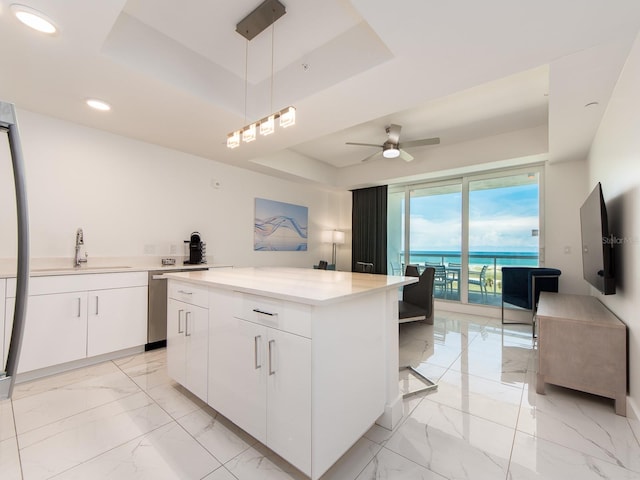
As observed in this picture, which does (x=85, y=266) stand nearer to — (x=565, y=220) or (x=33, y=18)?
(x=33, y=18)

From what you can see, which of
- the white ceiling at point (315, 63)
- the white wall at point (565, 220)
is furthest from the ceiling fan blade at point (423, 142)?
the white wall at point (565, 220)

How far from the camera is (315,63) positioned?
7.59ft

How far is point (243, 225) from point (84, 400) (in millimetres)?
2836

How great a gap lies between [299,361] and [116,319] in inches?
95.0

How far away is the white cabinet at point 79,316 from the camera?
2312mm

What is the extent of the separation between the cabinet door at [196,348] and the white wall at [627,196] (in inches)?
108

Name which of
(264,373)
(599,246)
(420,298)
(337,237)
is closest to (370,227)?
(337,237)

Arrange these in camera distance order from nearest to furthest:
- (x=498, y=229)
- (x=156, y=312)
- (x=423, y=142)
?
(x=156, y=312), (x=423, y=142), (x=498, y=229)

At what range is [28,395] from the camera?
83.0 inches

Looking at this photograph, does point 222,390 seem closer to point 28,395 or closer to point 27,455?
point 27,455

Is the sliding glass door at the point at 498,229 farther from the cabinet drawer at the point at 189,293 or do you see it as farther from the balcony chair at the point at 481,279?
the cabinet drawer at the point at 189,293

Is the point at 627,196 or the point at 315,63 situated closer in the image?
the point at 627,196

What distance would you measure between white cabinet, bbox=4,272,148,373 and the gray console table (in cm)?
369

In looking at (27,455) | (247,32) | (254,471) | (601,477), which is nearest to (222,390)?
(254,471)
